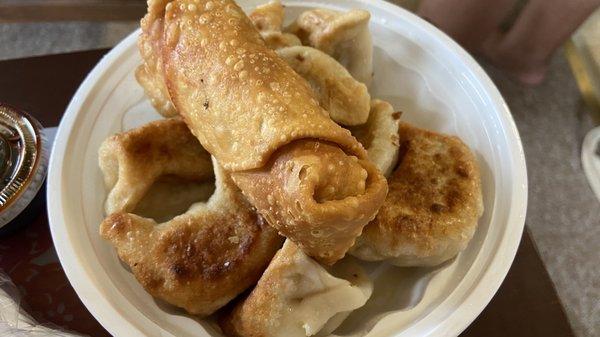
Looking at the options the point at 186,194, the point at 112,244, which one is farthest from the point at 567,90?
the point at 112,244

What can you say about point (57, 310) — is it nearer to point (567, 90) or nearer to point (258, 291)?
point (258, 291)

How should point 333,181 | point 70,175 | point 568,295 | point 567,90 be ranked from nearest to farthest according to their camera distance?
point 333,181 < point 70,175 < point 568,295 < point 567,90

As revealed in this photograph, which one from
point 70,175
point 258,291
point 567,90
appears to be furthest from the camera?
point 567,90

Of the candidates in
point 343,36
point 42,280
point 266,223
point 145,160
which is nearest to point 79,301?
point 42,280

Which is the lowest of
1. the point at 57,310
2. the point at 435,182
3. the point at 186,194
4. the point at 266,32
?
the point at 57,310

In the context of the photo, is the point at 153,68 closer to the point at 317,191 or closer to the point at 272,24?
the point at 272,24

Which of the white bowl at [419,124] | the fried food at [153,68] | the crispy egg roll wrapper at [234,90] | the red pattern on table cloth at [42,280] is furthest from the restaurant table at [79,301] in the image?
the crispy egg roll wrapper at [234,90]
